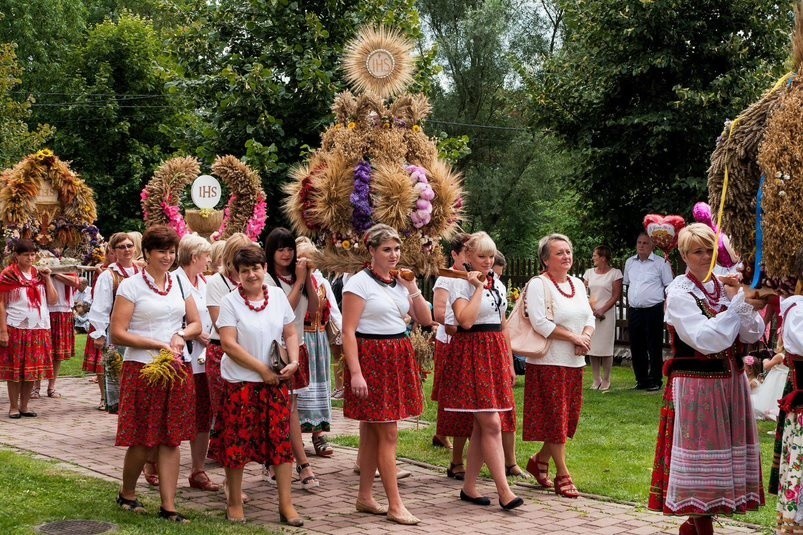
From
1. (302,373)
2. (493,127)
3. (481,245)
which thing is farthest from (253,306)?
(493,127)

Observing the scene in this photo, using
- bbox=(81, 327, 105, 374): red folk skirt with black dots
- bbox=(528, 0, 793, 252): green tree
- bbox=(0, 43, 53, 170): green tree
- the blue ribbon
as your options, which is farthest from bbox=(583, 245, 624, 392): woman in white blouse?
bbox=(0, 43, 53, 170): green tree

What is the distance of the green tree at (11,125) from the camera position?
25.8 meters

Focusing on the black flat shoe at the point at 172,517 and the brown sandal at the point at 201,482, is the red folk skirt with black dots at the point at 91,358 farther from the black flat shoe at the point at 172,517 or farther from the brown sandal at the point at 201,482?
the black flat shoe at the point at 172,517

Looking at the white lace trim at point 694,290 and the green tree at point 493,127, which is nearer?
the white lace trim at point 694,290

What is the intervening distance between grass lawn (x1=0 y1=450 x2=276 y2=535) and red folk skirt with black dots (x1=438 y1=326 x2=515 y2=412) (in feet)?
5.56

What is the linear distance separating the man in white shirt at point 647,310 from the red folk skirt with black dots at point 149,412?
7.67 m

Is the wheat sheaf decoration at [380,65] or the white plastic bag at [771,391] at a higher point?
the wheat sheaf decoration at [380,65]

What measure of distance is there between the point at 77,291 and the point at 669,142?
8.21 m

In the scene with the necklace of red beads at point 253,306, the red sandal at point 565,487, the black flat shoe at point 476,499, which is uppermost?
the necklace of red beads at point 253,306

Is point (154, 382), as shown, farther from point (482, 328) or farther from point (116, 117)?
point (116, 117)

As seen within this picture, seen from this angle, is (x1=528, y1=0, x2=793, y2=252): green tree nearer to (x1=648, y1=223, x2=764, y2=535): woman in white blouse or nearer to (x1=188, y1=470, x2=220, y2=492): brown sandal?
(x1=648, y1=223, x2=764, y2=535): woman in white blouse

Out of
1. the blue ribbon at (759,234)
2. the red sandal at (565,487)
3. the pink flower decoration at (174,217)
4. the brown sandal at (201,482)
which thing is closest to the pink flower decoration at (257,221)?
the pink flower decoration at (174,217)

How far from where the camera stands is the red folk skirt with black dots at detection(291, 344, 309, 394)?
24.1ft

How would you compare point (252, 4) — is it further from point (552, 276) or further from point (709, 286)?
point (709, 286)
